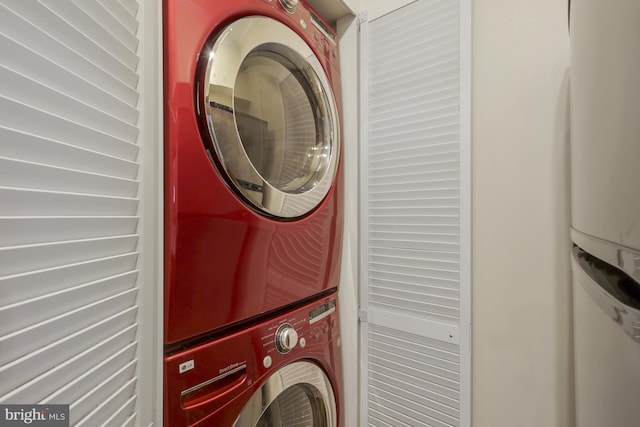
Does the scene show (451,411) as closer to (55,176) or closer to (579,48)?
(579,48)

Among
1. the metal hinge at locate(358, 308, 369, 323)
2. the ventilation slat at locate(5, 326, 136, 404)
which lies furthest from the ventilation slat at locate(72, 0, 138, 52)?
the metal hinge at locate(358, 308, 369, 323)

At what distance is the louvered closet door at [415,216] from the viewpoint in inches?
44.6

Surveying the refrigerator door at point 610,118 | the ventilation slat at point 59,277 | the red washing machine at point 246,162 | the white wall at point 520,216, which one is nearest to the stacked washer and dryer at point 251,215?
the red washing machine at point 246,162

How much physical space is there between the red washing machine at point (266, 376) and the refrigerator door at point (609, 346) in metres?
0.79

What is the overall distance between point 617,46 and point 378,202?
1.03 m

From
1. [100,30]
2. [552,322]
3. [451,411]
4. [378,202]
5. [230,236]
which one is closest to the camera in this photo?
[100,30]

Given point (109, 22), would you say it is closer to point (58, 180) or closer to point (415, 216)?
point (58, 180)

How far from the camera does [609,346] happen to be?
1.25 ft

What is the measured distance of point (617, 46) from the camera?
350mm

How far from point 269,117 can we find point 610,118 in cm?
94

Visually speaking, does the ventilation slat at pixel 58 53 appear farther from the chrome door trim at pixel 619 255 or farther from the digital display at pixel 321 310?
the digital display at pixel 321 310

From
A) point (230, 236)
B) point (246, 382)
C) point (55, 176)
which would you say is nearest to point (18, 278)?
point (55, 176)

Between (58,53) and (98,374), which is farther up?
(58,53)

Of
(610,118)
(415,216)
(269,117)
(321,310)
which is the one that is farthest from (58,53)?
(415,216)
